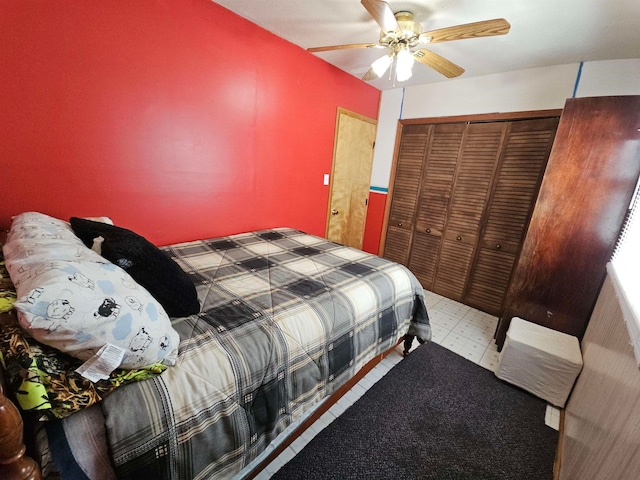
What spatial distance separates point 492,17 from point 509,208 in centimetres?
162

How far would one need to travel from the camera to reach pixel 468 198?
2861 millimetres

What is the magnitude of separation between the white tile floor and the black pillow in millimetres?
892

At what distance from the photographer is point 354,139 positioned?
325 cm

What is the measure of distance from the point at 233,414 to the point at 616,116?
8.62 feet

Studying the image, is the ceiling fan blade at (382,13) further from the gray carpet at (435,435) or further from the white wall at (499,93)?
the gray carpet at (435,435)

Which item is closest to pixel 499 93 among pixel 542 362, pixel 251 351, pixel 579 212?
pixel 579 212

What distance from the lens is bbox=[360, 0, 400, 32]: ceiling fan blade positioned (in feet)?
4.21

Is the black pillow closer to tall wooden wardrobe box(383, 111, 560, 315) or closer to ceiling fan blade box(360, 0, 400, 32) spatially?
ceiling fan blade box(360, 0, 400, 32)

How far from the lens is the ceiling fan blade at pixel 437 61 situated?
1.75 m

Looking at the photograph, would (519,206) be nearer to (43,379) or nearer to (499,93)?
(499,93)

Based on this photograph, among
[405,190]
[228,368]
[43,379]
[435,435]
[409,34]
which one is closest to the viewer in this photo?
[43,379]

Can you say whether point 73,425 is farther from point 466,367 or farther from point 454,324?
point 454,324

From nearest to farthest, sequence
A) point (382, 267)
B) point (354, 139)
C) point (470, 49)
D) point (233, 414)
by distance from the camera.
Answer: point (233, 414) → point (382, 267) → point (470, 49) → point (354, 139)

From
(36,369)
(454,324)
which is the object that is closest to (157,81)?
(36,369)
